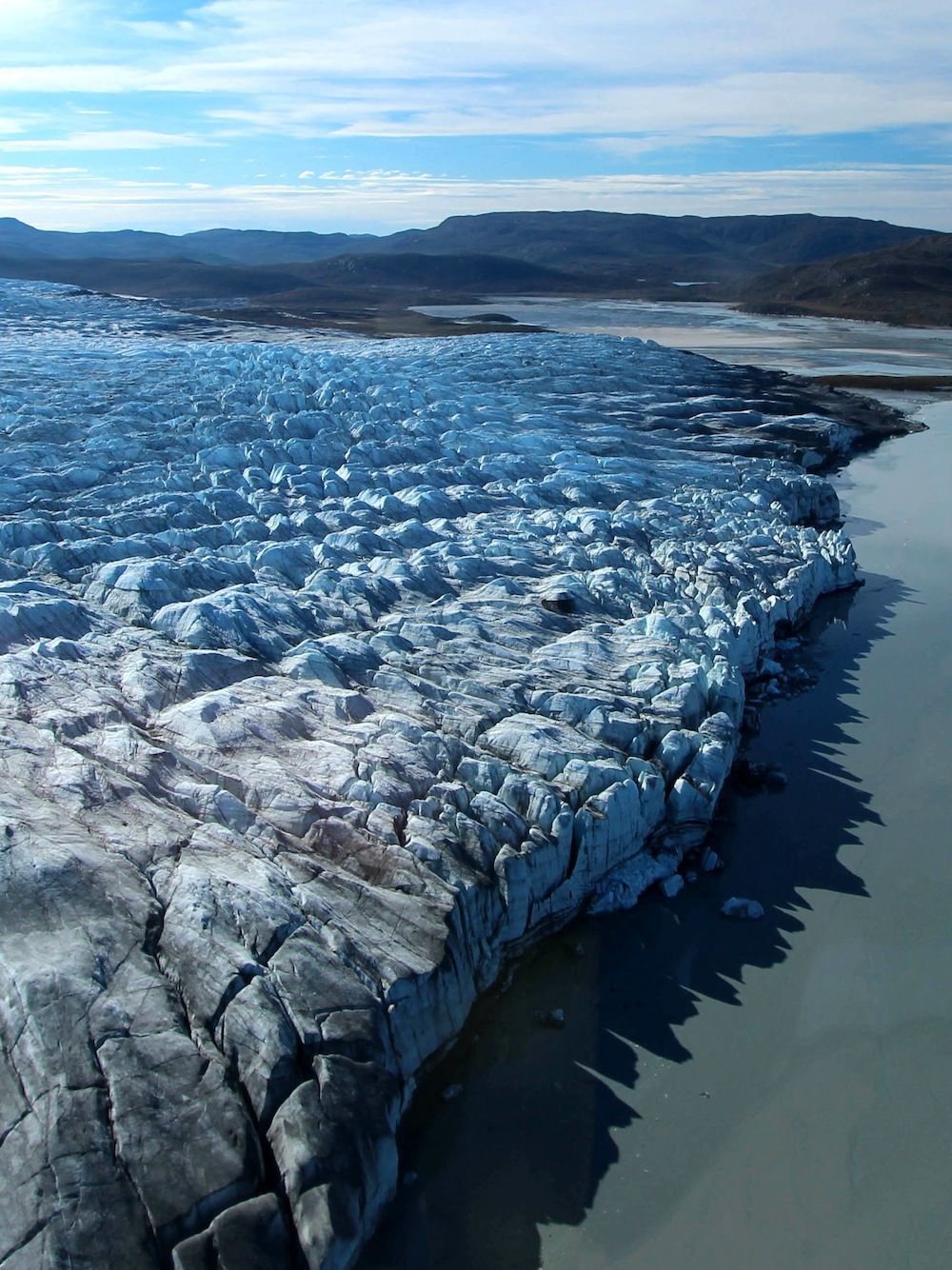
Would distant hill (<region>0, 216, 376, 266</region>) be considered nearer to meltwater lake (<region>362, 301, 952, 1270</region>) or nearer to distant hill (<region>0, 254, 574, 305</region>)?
distant hill (<region>0, 254, 574, 305</region>)

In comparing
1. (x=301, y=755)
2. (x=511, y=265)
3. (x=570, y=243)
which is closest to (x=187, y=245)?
(x=570, y=243)

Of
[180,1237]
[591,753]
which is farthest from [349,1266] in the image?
[591,753]

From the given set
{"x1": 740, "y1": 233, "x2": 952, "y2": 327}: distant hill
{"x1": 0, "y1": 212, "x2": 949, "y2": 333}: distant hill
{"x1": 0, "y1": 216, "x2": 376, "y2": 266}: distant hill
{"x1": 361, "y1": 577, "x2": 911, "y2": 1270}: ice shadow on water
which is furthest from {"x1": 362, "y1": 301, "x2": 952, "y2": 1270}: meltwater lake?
{"x1": 0, "y1": 216, "x2": 376, "y2": 266}: distant hill

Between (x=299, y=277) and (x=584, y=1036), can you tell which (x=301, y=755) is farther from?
(x=299, y=277)

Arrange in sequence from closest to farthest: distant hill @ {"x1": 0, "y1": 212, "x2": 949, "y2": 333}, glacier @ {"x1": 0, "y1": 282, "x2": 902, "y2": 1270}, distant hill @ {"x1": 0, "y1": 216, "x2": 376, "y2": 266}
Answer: glacier @ {"x1": 0, "y1": 282, "x2": 902, "y2": 1270}, distant hill @ {"x1": 0, "y1": 212, "x2": 949, "y2": 333}, distant hill @ {"x1": 0, "y1": 216, "x2": 376, "y2": 266}

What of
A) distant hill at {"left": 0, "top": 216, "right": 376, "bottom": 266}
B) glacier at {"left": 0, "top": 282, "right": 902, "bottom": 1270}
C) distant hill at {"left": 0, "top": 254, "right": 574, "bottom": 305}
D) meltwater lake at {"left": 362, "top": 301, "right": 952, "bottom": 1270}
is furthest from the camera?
distant hill at {"left": 0, "top": 216, "right": 376, "bottom": 266}

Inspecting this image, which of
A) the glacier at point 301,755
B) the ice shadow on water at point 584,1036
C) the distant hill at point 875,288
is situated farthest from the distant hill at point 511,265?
the ice shadow on water at point 584,1036

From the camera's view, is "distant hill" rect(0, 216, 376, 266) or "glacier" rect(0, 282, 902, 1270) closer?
"glacier" rect(0, 282, 902, 1270)

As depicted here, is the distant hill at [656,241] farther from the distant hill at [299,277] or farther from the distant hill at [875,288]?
the distant hill at [875,288]
